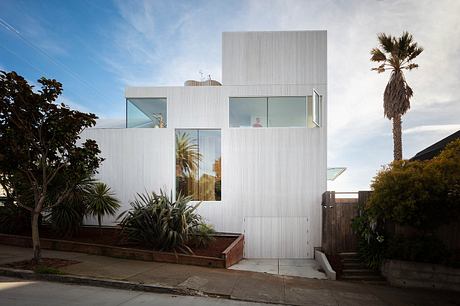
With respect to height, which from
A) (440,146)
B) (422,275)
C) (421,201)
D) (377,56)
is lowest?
(422,275)

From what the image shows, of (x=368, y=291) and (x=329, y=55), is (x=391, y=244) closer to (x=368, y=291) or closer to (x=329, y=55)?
(x=368, y=291)

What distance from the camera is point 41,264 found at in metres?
8.01

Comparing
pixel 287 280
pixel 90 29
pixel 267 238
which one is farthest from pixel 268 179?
pixel 90 29

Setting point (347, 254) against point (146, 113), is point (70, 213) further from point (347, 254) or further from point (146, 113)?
point (347, 254)

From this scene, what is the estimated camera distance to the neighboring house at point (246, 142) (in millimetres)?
13531

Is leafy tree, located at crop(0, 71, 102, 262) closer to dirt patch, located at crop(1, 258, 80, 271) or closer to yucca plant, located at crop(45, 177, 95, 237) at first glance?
dirt patch, located at crop(1, 258, 80, 271)

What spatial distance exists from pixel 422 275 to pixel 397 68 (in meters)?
11.0

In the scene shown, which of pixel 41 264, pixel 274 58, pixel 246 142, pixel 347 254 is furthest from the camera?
pixel 274 58

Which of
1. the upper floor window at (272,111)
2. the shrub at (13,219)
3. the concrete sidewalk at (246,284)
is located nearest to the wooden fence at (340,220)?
the concrete sidewalk at (246,284)

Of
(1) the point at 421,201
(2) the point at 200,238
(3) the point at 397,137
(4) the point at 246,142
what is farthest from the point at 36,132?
(3) the point at 397,137

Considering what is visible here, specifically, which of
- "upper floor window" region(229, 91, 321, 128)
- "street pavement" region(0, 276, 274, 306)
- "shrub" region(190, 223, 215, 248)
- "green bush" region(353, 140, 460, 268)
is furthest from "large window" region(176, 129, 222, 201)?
"street pavement" region(0, 276, 274, 306)

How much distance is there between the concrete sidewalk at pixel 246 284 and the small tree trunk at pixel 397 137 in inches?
370

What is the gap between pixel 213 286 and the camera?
7.43m

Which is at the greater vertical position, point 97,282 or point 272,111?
point 272,111
